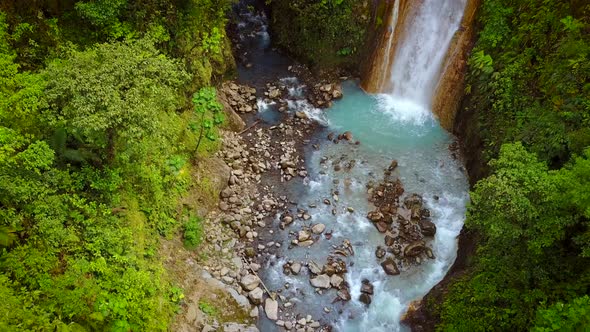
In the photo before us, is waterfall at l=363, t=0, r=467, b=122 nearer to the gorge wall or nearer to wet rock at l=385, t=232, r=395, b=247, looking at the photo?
the gorge wall

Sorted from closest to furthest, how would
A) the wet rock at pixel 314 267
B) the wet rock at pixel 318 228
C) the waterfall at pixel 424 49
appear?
the wet rock at pixel 314 267 → the wet rock at pixel 318 228 → the waterfall at pixel 424 49

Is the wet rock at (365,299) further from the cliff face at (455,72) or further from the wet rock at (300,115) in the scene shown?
the cliff face at (455,72)

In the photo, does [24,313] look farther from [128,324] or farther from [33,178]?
[33,178]

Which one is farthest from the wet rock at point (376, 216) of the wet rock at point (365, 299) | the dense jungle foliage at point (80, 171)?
the dense jungle foliage at point (80, 171)

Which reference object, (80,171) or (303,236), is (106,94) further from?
(303,236)

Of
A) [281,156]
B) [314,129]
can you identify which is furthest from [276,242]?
[314,129]

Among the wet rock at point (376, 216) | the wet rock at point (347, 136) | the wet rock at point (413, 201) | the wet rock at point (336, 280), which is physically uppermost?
the wet rock at point (347, 136)
